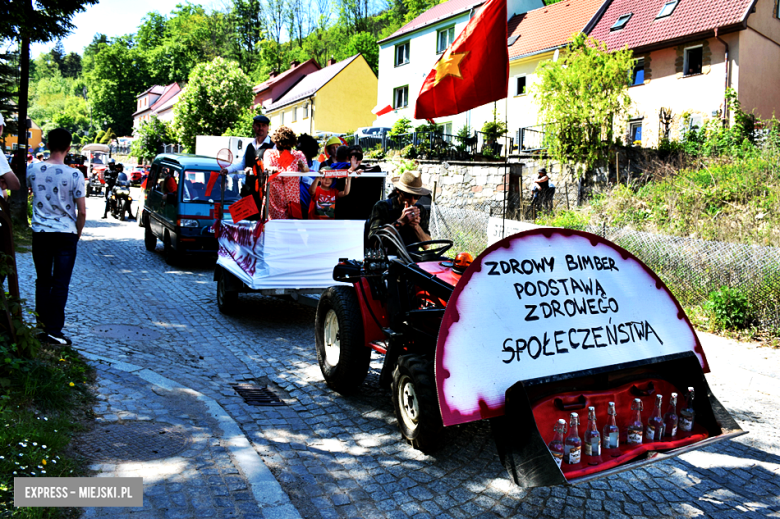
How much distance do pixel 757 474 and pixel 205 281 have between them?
9215 millimetres

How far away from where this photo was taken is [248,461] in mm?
3891

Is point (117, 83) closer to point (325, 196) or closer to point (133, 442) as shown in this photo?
point (325, 196)

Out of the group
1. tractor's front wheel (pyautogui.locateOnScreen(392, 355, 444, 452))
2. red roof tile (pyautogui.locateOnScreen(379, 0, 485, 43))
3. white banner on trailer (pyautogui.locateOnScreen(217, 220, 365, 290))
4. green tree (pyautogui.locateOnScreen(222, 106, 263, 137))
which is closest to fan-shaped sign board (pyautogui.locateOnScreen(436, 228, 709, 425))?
tractor's front wheel (pyautogui.locateOnScreen(392, 355, 444, 452))

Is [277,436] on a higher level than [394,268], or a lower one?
lower

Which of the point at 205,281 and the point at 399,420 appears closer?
the point at 399,420

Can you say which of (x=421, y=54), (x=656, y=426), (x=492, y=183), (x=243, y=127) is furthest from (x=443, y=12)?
(x=656, y=426)

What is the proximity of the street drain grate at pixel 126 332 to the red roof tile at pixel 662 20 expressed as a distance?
835 inches

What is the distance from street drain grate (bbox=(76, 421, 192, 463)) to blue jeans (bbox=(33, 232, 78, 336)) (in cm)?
206

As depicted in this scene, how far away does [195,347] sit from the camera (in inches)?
273

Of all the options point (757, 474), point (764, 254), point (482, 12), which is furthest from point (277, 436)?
point (764, 254)

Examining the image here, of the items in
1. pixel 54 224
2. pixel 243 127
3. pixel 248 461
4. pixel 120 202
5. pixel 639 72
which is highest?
pixel 639 72

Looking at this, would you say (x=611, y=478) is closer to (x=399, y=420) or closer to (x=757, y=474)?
(x=757, y=474)

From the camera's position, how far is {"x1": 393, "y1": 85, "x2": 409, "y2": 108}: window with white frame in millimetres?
38844

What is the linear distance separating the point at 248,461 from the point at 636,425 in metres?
2.35
